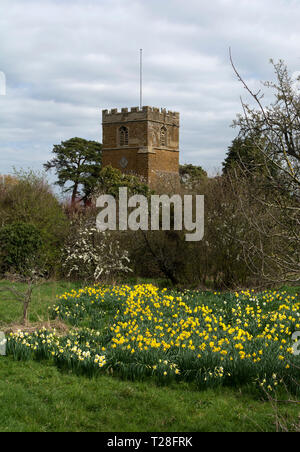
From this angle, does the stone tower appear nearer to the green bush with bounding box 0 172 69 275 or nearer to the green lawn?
the green bush with bounding box 0 172 69 275

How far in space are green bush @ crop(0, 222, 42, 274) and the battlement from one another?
3591 cm

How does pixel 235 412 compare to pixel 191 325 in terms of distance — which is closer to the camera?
pixel 235 412

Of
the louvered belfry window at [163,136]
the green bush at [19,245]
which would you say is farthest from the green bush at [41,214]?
the louvered belfry window at [163,136]

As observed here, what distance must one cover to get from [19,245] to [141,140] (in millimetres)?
36296

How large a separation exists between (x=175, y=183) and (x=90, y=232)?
3011 millimetres

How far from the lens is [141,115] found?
49188mm

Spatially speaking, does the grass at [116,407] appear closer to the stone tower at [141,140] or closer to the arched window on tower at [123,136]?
the stone tower at [141,140]

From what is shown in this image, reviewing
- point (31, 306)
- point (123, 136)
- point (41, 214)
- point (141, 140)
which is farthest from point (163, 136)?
point (31, 306)

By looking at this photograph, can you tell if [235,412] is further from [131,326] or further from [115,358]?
[131,326]

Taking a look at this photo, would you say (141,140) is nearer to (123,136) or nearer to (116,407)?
(123,136)

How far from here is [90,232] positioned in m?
14.7

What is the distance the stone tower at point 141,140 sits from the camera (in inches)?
1939
